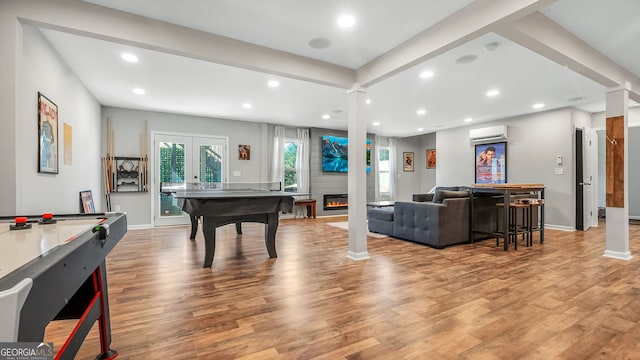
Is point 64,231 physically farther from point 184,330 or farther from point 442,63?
point 442,63

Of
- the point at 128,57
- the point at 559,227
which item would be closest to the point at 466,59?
Result: the point at 128,57

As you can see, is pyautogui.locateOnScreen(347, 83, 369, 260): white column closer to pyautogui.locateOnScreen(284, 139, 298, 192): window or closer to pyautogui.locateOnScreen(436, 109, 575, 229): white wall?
pyautogui.locateOnScreen(284, 139, 298, 192): window

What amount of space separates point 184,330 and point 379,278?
1.79 metres

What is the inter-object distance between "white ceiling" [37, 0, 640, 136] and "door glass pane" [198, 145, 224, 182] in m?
0.87

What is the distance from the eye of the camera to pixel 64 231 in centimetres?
142

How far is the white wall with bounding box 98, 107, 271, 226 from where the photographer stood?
586cm

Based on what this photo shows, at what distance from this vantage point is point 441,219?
418cm

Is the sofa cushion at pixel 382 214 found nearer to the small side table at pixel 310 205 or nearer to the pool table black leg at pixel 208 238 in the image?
the small side table at pixel 310 205

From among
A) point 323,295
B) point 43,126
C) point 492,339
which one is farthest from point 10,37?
point 492,339

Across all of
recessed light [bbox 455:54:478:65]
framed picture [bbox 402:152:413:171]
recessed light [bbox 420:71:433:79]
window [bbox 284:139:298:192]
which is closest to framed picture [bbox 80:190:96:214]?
window [bbox 284:139:298:192]

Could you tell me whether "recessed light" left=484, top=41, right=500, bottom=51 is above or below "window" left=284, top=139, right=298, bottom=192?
above

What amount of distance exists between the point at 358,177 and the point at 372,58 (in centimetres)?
140

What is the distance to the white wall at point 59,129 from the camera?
252 cm

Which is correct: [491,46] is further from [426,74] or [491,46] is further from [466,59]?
[426,74]
